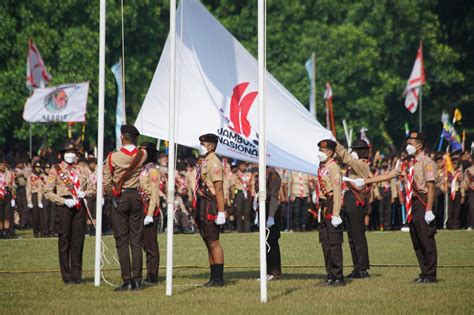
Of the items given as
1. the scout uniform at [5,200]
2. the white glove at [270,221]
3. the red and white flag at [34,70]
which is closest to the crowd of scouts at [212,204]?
the white glove at [270,221]

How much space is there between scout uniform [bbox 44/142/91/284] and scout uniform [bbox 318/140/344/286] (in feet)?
12.7

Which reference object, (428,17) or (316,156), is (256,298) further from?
(428,17)

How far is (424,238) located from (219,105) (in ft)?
12.5

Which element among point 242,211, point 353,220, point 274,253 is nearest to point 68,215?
point 274,253

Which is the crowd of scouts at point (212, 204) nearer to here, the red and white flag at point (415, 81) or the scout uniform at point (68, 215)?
the scout uniform at point (68, 215)

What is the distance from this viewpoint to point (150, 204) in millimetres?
17359

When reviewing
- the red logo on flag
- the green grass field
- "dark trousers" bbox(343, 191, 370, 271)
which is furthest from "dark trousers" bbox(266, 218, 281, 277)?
the red logo on flag

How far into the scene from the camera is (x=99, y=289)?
54.7ft

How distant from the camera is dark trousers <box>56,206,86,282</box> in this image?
17609 mm

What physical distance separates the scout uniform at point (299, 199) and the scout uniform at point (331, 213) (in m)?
18.0

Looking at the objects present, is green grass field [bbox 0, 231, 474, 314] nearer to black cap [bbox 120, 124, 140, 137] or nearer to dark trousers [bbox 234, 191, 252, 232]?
black cap [bbox 120, 124, 140, 137]

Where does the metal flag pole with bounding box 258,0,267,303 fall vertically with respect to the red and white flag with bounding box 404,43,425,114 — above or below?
below

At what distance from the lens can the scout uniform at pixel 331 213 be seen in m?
17.0

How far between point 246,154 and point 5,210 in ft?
50.6
